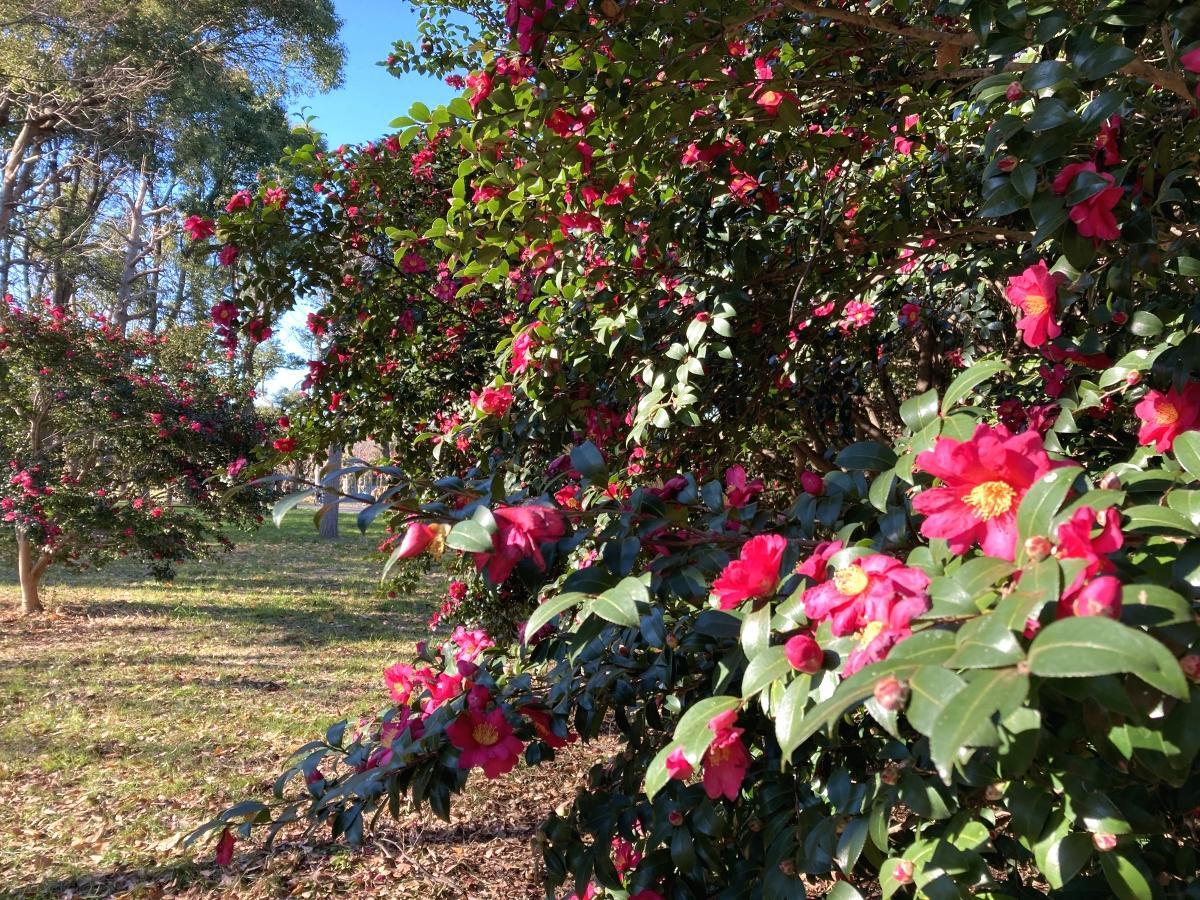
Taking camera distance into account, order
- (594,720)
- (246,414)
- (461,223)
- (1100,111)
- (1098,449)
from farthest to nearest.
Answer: (246,414) < (461,223) < (1098,449) < (594,720) < (1100,111)

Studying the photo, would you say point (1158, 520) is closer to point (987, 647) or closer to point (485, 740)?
point (987, 647)

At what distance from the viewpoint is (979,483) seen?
0.72 meters

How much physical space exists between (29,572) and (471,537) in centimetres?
791

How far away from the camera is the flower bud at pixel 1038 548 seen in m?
0.57

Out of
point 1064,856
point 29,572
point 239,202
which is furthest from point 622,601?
point 29,572

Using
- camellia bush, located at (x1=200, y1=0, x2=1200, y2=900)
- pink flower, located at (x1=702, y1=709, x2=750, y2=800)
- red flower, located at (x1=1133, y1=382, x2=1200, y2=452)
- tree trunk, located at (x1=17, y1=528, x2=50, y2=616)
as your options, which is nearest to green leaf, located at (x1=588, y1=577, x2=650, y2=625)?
camellia bush, located at (x1=200, y1=0, x2=1200, y2=900)

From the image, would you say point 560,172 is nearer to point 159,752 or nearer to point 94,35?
point 159,752

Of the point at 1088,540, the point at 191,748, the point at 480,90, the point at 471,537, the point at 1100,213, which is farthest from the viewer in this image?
the point at 191,748

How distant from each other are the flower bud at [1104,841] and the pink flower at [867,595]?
33 cm

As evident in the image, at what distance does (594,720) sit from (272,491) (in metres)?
6.74

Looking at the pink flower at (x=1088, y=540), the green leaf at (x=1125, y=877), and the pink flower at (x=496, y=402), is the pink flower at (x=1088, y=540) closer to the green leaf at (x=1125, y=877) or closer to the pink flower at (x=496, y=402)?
the green leaf at (x=1125, y=877)

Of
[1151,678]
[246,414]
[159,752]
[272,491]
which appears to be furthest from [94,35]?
[1151,678]

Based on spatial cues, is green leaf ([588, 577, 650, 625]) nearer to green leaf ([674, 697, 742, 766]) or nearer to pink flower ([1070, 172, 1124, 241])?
green leaf ([674, 697, 742, 766])

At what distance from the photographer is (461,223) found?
172cm
